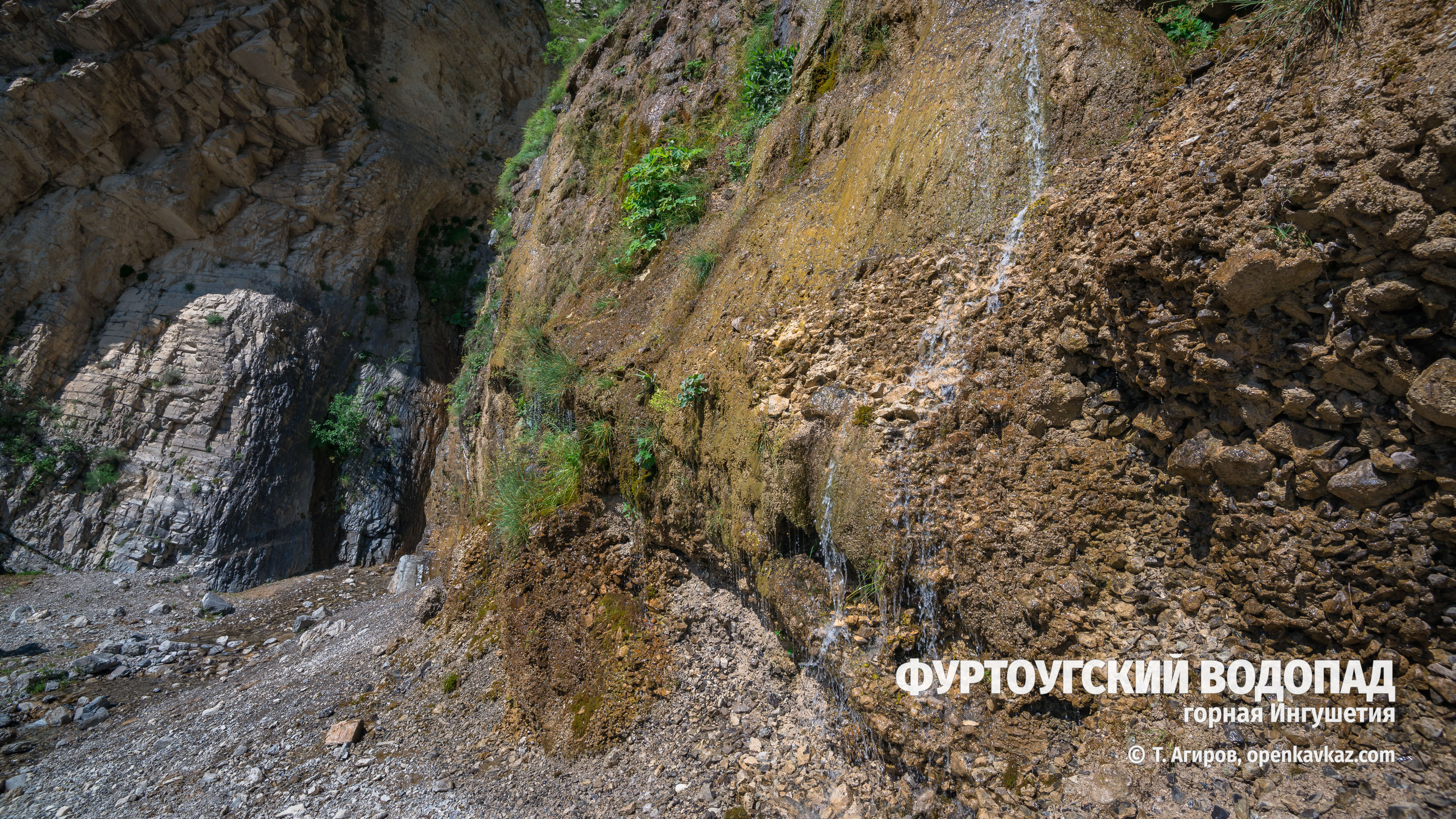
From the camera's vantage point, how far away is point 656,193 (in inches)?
249

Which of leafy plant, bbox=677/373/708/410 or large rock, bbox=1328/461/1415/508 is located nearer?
large rock, bbox=1328/461/1415/508

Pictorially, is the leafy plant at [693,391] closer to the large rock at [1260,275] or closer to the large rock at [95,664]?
the large rock at [1260,275]

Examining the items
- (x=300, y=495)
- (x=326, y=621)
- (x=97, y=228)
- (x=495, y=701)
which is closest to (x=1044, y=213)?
(x=495, y=701)

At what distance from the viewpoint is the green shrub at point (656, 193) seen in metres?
6.17

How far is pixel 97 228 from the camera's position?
467 inches

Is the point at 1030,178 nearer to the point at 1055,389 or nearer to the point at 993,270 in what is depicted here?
the point at 993,270

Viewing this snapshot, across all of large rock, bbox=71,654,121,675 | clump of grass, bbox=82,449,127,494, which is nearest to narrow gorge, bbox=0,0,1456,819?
large rock, bbox=71,654,121,675

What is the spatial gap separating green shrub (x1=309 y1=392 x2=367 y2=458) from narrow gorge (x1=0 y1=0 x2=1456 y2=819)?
363 centimetres

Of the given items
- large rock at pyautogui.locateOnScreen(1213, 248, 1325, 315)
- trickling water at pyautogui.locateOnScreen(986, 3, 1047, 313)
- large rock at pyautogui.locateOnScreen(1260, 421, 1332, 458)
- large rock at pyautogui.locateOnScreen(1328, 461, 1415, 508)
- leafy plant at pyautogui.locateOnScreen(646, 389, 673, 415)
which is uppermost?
trickling water at pyautogui.locateOnScreen(986, 3, 1047, 313)

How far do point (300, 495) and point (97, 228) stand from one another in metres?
6.42

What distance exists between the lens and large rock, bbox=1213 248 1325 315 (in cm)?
225

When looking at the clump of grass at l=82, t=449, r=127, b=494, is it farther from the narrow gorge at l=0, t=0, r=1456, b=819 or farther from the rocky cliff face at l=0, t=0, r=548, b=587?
the narrow gorge at l=0, t=0, r=1456, b=819

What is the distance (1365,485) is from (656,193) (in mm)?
5725

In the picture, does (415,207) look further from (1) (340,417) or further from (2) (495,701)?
(2) (495,701)
